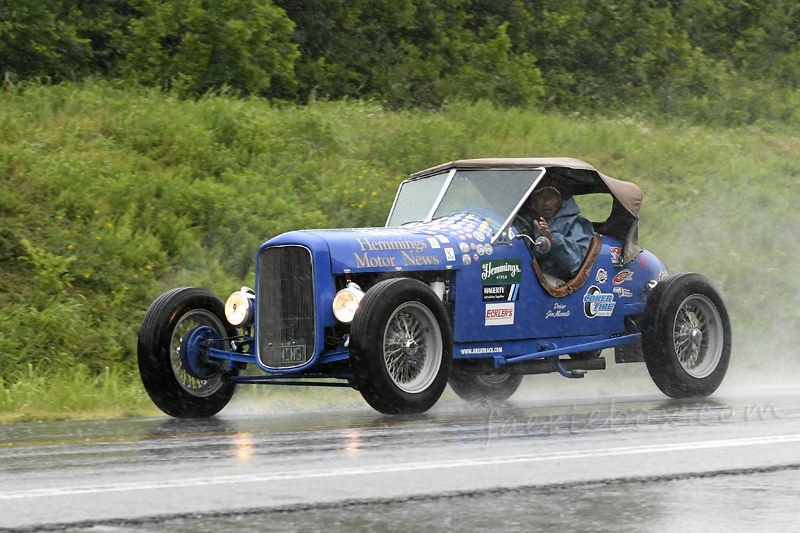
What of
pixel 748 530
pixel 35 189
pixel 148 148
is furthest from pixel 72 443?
pixel 148 148

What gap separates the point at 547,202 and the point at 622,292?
1.17 meters

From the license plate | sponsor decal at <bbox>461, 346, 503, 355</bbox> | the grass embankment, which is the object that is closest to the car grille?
the license plate

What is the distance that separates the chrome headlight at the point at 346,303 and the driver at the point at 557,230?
7.06 ft

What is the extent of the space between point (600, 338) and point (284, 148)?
348 inches

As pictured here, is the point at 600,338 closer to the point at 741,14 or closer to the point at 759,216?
the point at 759,216

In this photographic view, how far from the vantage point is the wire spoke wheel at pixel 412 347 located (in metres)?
8.52

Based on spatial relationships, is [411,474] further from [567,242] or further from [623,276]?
[623,276]

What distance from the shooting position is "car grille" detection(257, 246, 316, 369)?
879 centimetres

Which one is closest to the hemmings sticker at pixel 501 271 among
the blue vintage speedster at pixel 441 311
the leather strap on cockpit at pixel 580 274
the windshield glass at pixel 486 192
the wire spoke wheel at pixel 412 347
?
the blue vintage speedster at pixel 441 311

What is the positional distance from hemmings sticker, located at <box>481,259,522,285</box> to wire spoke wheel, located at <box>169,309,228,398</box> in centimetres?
228

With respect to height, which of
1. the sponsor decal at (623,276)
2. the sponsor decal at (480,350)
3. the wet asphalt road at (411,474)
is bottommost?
the wet asphalt road at (411,474)

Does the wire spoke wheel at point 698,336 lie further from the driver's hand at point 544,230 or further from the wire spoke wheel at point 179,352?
the wire spoke wheel at point 179,352

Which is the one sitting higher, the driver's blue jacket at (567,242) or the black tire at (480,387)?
the driver's blue jacket at (567,242)

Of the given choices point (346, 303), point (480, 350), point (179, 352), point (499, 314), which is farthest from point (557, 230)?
point (179, 352)
